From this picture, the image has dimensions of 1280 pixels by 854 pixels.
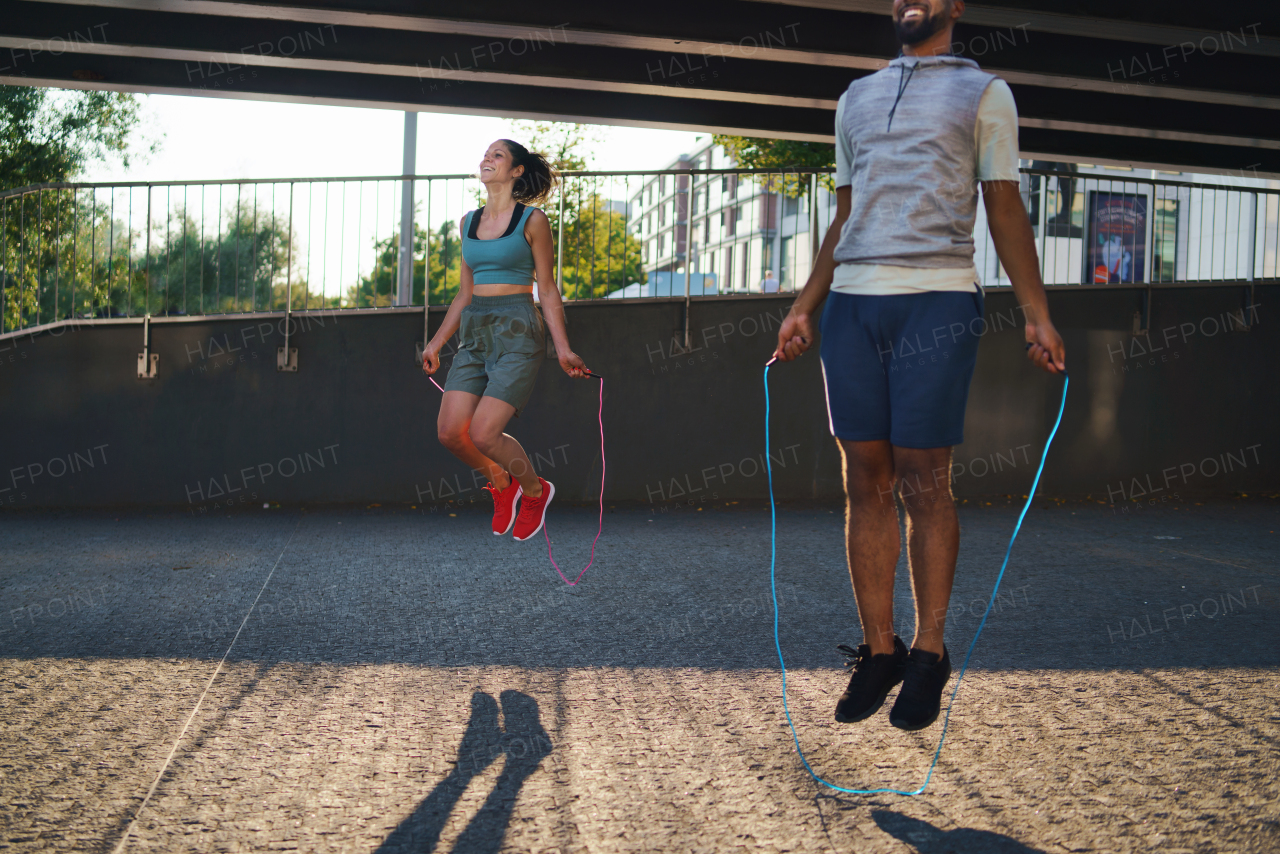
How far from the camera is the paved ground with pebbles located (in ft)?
7.71

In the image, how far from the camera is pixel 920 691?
2.71 metres

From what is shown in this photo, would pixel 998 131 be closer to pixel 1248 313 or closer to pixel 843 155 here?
pixel 843 155

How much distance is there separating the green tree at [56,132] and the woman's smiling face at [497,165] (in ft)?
39.6

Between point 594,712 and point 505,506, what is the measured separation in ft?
7.53

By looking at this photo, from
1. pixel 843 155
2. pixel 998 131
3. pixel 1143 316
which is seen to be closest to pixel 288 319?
pixel 843 155

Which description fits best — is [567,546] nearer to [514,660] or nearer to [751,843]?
[514,660]

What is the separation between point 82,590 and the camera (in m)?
5.49

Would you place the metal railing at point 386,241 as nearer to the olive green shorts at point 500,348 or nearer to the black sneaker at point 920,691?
the olive green shorts at point 500,348

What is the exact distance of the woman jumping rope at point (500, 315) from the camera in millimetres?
5000

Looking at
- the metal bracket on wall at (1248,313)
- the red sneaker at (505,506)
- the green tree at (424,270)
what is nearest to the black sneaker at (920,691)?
the red sneaker at (505,506)

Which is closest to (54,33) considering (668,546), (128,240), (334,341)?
(128,240)

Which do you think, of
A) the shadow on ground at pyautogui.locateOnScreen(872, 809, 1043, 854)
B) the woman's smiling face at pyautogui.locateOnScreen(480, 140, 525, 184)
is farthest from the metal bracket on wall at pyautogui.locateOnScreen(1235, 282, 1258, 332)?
the shadow on ground at pyautogui.locateOnScreen(872, 809, 1043, 854)

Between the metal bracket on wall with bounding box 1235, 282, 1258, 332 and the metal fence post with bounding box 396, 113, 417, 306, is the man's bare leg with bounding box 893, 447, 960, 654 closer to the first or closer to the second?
the metal fence post with bounding box 396, 113, 417, 306

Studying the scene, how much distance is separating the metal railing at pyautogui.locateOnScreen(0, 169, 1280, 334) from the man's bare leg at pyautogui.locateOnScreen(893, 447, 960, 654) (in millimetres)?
7206
